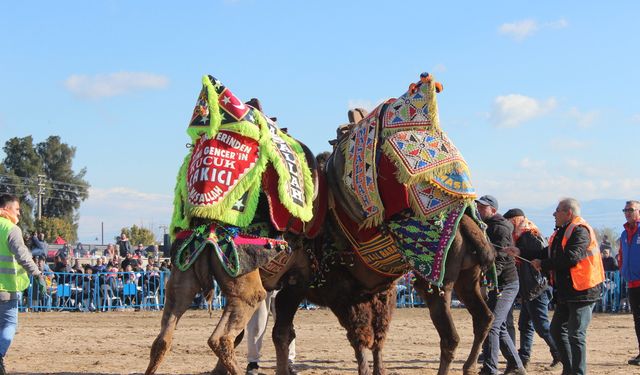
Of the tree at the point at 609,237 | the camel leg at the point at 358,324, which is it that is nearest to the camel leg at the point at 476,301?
the camel leg at the point at 358,324

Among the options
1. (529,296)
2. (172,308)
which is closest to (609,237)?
(529,296)

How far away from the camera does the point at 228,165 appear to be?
7.17 m

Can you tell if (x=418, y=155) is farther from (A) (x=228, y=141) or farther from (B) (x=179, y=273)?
(B) (x=179, y=273)

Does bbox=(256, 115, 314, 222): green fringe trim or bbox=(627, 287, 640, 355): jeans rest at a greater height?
bbox=(256, 115, 314, 222): green fringe trim

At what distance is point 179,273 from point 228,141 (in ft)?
3.98

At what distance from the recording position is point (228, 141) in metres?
7.33

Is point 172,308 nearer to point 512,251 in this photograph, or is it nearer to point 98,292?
point 512,251

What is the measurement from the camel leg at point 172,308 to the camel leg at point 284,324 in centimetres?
186

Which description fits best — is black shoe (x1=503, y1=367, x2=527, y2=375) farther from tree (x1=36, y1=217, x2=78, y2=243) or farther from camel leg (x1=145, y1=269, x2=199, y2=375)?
tree (x1=36, y1=217, x2=78, y2=243)

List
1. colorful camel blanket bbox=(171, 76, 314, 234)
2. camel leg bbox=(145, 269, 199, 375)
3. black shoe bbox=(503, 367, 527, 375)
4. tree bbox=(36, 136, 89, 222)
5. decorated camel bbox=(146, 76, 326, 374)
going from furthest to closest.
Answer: tree bbox=(36, 136, 89, 222) < black shoe bbox=(503, 367, 527, 375) < colorful camel blanket bbox=(171, 76, 314, 234) < decorated camel bbox=(146, 76, 326, 374) < camel leg bbox=(145, 269, 199, 375)

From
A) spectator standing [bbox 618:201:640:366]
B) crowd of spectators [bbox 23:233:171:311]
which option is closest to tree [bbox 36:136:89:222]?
crowd of spectators [bbox 23:233:171:311]

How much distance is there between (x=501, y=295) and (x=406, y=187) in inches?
89.0

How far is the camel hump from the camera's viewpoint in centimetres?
995

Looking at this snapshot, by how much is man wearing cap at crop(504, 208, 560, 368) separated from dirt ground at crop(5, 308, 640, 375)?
0.34 meters
